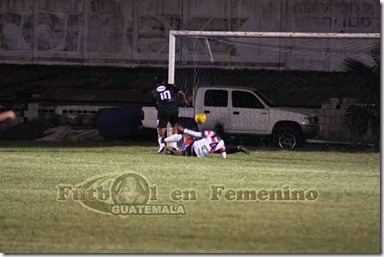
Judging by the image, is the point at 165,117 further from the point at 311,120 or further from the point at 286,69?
the point at 286,69

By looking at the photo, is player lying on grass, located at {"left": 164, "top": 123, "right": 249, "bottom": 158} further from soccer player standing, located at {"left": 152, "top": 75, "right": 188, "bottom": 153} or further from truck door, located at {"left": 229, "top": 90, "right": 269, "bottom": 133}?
truck door, located at {"left": 229, "top": 90, "right": 269, "bottom": 133}

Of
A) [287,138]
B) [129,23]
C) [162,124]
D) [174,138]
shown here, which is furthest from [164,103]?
[129,23]

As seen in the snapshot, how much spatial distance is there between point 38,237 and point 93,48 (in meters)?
24.9

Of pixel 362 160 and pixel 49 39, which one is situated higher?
pixel 49 39

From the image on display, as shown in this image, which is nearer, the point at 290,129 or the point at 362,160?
the point at 362,160

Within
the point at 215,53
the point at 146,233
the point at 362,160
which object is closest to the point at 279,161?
the point at 362,160

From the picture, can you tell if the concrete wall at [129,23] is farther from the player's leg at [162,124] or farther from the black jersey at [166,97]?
the black jersey at [166,97]

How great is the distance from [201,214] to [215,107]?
16281 mm

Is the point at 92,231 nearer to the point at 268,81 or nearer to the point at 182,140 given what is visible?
the point at 182,140

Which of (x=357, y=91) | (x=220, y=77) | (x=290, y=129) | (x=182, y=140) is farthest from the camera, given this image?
(x=220, y=77)

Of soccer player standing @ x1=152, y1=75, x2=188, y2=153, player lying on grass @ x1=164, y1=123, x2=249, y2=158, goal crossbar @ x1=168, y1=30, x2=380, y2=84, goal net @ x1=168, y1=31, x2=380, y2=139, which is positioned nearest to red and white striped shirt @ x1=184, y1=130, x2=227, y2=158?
player lying on grass @ x1=164, y1=123, x2=249, y2=158

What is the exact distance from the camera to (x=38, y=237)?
35.6 ft

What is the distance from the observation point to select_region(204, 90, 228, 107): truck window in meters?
28.6

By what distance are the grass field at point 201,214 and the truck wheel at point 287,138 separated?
710cm
